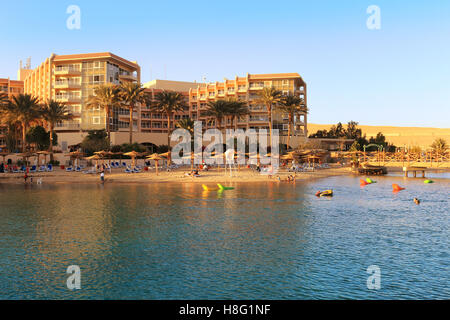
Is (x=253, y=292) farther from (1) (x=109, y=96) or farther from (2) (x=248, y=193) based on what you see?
(1) (x=109, y=96)

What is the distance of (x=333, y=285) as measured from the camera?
11.0 m

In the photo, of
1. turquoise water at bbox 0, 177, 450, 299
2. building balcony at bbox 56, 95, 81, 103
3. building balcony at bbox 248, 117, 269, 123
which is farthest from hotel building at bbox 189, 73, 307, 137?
turquoise water at bbox 0, 177, 450, 299

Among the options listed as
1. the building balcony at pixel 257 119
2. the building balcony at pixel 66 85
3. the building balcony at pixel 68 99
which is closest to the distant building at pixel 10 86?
the building balcony at pixel 66 85

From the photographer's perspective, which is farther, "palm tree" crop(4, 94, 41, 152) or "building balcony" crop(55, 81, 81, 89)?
"building balcony" crop(55, 81, 81, 89)

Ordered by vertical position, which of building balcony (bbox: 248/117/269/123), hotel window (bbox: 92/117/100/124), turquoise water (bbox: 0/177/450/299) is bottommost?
turquoise water (bbox: 0/177/450/299)

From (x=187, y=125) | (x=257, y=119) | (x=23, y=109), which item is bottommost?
(x=187, y=125)

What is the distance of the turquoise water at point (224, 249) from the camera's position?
35.6ft

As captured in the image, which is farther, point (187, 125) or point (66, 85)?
point (66, 85)

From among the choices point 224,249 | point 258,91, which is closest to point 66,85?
point 258,91

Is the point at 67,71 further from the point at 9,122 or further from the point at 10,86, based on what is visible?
the point at 10,86

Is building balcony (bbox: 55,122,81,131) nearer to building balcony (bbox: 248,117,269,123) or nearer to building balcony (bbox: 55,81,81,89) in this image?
building balcony (bbox: 55,81,81,89)

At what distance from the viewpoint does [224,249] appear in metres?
14.8

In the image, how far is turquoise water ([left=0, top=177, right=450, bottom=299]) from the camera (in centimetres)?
1084

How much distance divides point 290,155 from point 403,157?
26235 mm
